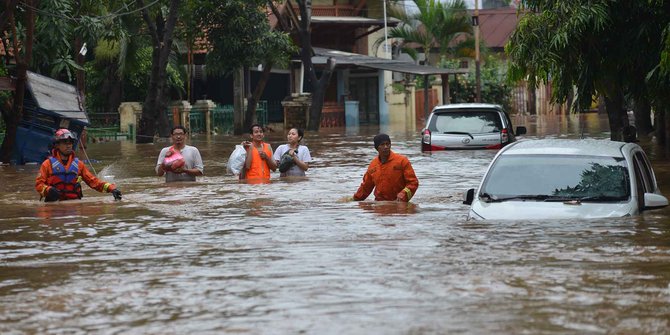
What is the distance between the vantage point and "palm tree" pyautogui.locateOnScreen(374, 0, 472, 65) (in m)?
64.2

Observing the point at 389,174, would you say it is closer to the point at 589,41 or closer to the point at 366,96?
the point at 589,41

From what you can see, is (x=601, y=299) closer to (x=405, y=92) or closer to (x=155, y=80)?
(x=155, y=80)

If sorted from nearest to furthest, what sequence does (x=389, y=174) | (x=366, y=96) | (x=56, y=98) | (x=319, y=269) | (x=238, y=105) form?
(x=319, y=269) → (x=389, y=174) → (x=56, y=98) → (x=238, y=105) → (x=366, y=96)

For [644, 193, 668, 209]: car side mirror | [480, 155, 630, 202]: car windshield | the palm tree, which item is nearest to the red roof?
the palm tree

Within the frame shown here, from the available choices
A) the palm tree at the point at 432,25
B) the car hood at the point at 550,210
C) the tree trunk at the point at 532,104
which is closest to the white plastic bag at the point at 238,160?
the car hood at the point at 550,210

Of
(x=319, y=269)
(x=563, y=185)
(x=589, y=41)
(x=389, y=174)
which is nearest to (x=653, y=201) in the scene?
(x=563, y=185)

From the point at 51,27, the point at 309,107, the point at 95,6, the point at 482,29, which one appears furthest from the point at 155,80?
the point at 482,29

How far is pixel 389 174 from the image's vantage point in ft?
50.3

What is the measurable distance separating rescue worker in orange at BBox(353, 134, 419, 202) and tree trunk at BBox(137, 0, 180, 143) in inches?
872

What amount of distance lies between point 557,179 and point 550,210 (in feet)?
1.99

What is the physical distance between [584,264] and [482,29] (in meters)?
70.5

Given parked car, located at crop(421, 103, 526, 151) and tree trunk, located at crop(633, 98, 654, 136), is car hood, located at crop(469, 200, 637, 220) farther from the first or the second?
tree trunk, located at crop(633, 98, 654, 136)

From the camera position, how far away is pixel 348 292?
901 centimetres

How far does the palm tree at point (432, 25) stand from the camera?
6425 cm
